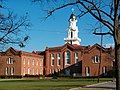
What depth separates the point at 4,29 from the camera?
1609 centimetres

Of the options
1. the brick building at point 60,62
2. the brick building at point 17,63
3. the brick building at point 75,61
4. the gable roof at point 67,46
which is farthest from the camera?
the gable roof at point 67,46

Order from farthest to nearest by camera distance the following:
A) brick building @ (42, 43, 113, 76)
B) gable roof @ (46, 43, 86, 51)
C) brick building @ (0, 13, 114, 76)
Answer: gable roof @ (46, 43, 86, 51) → brick building @ (0, 13, 114, 76) → brick building @ (42, 43, 113, 76)

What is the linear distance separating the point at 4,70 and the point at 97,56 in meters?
29.7

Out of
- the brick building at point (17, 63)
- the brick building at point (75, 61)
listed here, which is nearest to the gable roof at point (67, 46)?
the brick building at point (75, 61)

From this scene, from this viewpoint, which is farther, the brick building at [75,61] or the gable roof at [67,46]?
the gable roof at [67,46]

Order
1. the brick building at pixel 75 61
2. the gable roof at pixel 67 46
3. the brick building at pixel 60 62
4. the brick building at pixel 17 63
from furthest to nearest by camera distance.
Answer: the gable roof at pixel 67 46
the brick building at pixel 17 63
the brick building at pixel 60 62
the brick building at pixel 75 61

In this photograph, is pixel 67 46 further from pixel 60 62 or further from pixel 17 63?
pixel 17 63

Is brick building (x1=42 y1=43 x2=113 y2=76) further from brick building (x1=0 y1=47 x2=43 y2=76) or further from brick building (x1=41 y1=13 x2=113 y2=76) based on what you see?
brick building (x1=0 y1=47 x2=43 y2=76)

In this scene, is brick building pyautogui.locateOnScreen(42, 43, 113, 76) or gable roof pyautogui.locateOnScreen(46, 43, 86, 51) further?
gable roof pyautogui.locateOnScreen(46, 43, 86, 51)

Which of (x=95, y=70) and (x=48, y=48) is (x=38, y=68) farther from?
(x=95, y=70)

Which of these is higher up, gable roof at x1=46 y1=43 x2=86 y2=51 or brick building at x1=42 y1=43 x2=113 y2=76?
gable roof at x1=46 y1=43 x2=86 y2=51

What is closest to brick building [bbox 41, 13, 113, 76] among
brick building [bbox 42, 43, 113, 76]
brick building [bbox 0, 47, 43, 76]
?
brick building [bbox 42, 43, 113, 76]

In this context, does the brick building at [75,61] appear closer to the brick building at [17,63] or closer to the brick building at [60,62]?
the brick building at [60,62]

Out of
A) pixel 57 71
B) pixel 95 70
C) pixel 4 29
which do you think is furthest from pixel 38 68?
pixel 4 29
